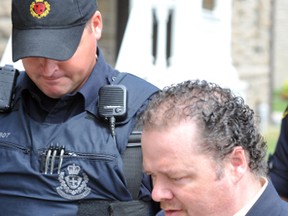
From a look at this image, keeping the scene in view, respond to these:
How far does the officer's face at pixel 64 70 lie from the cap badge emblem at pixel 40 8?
5.4 inches

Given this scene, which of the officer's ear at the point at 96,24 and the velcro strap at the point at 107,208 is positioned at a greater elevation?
the officer's ear at the point at 96,24

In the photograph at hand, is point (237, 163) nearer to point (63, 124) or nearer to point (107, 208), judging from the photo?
point (107, 208)

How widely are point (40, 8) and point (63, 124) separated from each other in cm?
37

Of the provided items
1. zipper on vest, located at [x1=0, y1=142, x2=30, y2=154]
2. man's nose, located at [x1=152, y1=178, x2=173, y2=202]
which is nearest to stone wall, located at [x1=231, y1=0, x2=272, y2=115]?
zipper on vest, located at [x1=0, y1=142, x2=30, y2=154]

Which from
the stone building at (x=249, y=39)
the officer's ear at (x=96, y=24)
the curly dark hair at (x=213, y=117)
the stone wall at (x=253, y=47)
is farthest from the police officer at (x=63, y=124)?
the stone wall at (x=253, y=47)

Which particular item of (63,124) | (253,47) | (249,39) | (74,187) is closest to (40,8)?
(63,124)

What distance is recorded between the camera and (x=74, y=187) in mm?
2107

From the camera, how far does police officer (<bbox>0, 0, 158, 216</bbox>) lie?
2111mm

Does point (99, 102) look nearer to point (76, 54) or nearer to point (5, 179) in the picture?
point (76, 54)

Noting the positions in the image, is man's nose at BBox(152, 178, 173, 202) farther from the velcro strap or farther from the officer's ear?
the officer's ear

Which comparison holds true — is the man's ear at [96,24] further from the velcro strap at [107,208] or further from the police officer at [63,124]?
the velcro strap at [107,208]

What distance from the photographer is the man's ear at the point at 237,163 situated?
1636 millimetres

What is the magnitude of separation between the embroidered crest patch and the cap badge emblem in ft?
1.61

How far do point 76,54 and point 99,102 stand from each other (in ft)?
0.54
